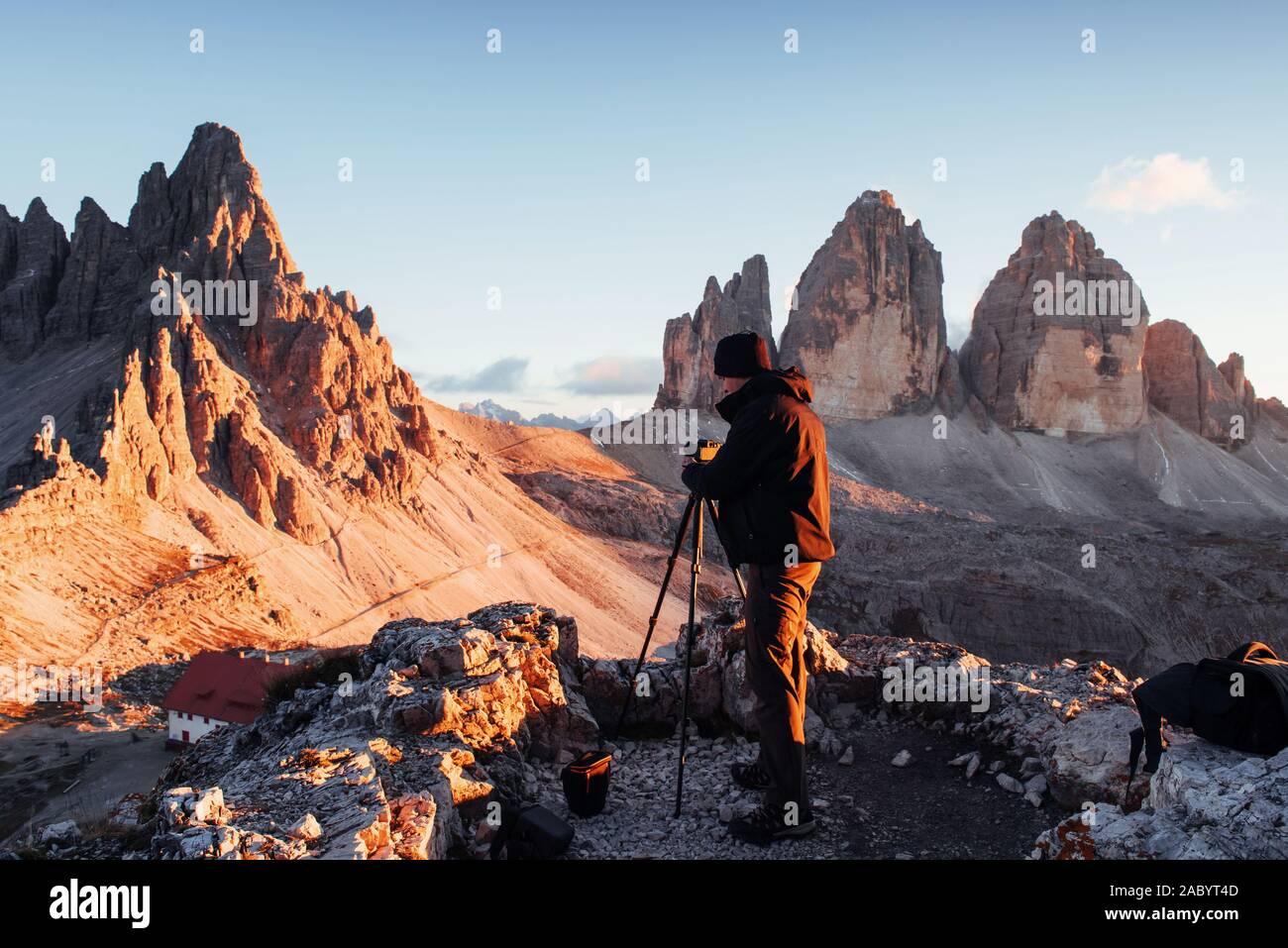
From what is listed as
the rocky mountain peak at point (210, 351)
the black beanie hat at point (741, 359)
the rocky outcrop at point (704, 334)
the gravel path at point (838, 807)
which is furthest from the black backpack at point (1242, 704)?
the rocky outcrop at point (704, 334)

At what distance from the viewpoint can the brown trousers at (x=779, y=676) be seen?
5.66m

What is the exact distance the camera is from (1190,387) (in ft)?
334

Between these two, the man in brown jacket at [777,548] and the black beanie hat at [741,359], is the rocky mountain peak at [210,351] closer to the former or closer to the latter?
the black beanie hat at [741,359]

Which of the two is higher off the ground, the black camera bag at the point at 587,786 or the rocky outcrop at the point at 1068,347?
the rocky outcrop at the point at 1068,347

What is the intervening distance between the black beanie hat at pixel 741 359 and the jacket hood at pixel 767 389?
10 centimetres

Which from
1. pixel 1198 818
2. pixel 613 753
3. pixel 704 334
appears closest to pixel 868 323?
pixel 704 334

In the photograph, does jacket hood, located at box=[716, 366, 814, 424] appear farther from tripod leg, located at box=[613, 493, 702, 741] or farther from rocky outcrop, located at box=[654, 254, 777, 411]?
rocky outcrop, located at box=[654, 254, 777, 411]

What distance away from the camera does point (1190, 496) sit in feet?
287

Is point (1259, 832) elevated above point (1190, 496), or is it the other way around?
point (1259, 832)

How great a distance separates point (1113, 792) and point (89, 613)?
2731cm

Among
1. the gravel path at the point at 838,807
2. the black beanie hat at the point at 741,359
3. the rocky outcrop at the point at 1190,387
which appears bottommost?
the gravel path at the point at 838,807

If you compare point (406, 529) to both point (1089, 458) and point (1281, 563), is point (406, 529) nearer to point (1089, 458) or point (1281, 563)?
point (1281, 563)

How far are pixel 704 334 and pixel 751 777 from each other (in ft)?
280
